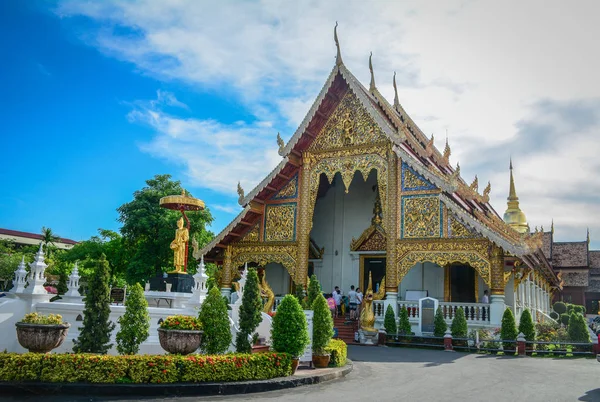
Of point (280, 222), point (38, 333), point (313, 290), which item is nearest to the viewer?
point (38, 333)

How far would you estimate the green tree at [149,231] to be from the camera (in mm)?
27438

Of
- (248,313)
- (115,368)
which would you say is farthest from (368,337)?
(115,368)

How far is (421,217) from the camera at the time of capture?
16969 mm

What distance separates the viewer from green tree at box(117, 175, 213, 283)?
27438 mm

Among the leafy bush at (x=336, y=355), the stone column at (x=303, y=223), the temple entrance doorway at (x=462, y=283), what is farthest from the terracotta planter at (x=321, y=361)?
the temple entrance doorway at (x=462, y=283)

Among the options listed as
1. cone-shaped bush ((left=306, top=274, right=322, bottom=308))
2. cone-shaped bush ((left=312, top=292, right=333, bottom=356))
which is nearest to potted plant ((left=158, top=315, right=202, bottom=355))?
cone-shaped bush ((left=312, top=292, right=333, bottom=356))

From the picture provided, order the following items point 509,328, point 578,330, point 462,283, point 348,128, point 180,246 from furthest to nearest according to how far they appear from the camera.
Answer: point 462,283, point 348,128, point 578,330, point 509,328, point 180,246

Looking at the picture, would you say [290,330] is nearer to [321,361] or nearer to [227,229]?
[321,361]

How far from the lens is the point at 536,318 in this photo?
70.6 ft

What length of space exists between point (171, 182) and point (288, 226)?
12.6 meters

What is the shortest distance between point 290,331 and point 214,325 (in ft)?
4.44

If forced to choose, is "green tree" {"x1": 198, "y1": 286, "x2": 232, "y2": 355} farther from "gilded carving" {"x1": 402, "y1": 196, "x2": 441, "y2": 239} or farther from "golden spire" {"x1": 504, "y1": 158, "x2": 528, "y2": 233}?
"golden spire" {"x1": 504, "y1": 158, "x2": 528, "y2": 233}

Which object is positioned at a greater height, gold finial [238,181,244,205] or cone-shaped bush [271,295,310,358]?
gold finial [238,181,244,205]

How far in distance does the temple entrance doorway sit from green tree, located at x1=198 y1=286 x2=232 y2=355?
12321 millimetres
